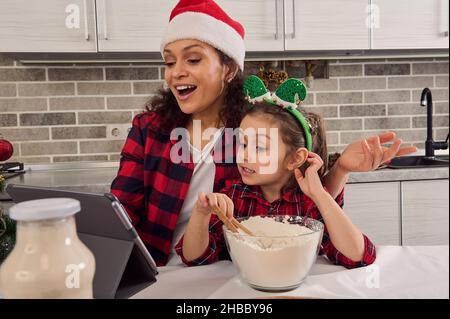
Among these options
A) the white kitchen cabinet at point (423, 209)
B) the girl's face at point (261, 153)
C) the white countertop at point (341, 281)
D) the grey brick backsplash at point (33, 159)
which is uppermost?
the girl's face at point (261, 153)

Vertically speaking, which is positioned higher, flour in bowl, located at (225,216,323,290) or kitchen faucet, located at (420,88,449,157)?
kitchen faucet, located at (420,88,449,157)

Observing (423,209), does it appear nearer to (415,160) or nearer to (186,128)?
(415,160)

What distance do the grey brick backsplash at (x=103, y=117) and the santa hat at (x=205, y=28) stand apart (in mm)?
1174

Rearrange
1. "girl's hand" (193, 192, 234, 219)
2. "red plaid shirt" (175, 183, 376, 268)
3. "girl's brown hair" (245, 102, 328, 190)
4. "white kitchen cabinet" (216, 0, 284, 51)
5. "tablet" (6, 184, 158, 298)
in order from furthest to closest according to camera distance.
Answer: "white kitchen cabinet" (216, 0, 284, 51) → "girl's brown hair" (245, 102, 328, 190) → "red plaid shirt" (175, 183, 376, 268) → "girl's hand" (193, 192, 234, 219) → "tablet" (6, 184, 158, 298)

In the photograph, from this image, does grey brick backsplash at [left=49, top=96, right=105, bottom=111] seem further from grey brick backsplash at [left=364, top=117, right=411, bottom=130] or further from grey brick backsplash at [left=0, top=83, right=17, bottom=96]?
grey brick backsplash at [left=364, top=117, right=411, bottom=130]

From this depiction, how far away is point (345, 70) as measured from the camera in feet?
8.80

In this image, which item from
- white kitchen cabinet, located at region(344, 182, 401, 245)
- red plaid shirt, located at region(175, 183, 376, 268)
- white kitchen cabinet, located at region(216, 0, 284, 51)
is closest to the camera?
red plaid shirt, located at region(175, 183, 376, 268)

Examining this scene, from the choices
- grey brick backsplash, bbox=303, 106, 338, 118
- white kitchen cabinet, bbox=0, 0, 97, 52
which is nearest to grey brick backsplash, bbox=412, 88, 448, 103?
grey brick backsplash, bbox=303, 106, 338, 118

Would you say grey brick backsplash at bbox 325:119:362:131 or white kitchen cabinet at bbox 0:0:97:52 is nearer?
white kitchen cabinet at bbox 0:0:97:52

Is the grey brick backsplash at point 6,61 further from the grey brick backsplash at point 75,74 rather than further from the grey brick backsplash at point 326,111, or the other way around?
the grey brick backsplash at point 326,111

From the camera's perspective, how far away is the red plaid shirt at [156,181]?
4.45 feet

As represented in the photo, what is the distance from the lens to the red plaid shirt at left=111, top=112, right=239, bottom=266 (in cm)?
136

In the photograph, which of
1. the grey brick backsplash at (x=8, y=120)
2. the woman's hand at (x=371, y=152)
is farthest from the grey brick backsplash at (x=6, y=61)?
the woman's hand at (x=371, y=152)

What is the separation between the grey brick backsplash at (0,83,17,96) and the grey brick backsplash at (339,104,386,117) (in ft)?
5.95
